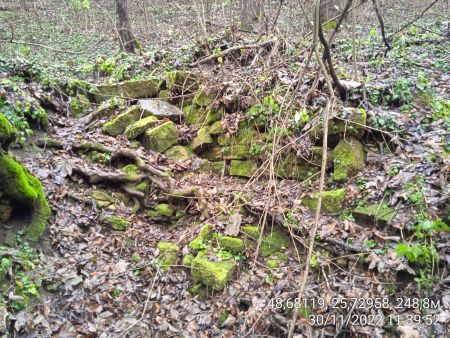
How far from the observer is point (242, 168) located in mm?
6461

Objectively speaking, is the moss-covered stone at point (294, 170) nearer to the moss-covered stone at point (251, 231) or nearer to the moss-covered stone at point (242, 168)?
the moss-covered stone at point (242, 168)

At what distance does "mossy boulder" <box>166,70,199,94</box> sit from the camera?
795 cm

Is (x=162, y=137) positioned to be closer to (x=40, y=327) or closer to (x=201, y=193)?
(x=201, y=193)

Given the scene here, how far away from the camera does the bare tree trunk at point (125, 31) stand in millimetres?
10820

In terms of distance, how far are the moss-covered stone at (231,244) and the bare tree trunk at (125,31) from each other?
7.55 m

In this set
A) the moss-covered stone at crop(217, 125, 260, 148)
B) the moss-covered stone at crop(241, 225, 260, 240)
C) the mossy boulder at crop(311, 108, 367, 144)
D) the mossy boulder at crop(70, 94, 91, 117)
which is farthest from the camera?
the mossy boulder at crop(70, 94, 91, 117)

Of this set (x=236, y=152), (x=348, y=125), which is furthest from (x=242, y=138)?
(x=348, y=125)

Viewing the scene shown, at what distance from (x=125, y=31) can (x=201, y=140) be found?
18.8 ft

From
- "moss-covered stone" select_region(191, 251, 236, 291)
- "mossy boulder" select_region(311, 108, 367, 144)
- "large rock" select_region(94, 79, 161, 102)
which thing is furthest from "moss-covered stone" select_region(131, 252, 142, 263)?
"large rock" select_region(94, 79, 161, 102)

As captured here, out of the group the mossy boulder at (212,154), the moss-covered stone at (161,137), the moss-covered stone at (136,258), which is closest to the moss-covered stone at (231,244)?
the moss-covered stone at (136,258)

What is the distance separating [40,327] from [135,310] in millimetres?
1025

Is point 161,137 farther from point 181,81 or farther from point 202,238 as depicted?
point 202,238

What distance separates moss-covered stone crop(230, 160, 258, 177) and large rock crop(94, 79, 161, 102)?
2.85 m
